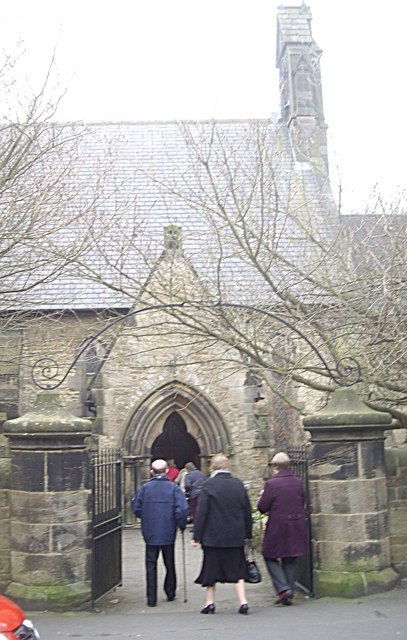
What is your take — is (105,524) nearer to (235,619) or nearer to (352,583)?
(235,619)

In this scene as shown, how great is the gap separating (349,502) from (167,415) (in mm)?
10089

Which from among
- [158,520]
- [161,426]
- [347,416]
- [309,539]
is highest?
[161,426]

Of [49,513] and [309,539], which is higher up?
[49,513]

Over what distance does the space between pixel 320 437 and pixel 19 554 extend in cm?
311

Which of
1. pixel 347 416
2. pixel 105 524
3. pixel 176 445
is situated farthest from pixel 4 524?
pixel 176 445

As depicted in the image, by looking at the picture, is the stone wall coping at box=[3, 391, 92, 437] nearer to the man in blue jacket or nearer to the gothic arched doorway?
the man in blue jacket

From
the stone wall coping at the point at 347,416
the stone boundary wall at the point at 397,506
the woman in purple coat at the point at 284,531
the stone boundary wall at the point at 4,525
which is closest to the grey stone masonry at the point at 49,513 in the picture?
the stone boundary wall at the point at 4,525

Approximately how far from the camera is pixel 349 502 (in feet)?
24.7

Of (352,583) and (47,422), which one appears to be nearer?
(352,583)

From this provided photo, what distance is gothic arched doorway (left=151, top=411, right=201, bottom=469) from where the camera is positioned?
19.5 metres

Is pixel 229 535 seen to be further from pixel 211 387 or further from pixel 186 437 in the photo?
pixel 186 437

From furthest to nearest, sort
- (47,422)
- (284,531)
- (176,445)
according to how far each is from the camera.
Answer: (176,445) < (47,422) < (284,531)

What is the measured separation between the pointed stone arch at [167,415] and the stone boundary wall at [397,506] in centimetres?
884

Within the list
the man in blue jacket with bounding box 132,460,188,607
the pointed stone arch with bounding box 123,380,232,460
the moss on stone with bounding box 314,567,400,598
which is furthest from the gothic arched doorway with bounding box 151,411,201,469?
the moss on stone with bounding box 314,567,400,598
